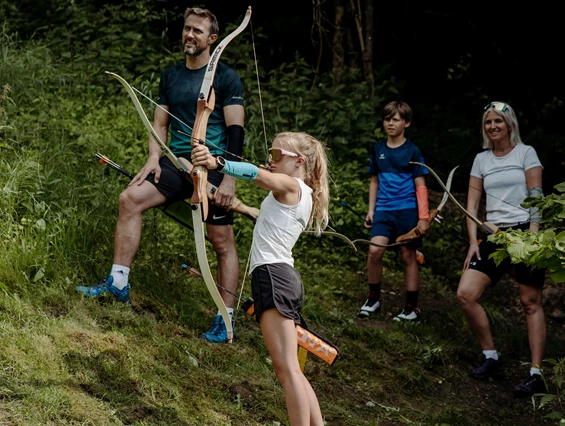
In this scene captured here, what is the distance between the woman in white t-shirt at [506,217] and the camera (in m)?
5.20

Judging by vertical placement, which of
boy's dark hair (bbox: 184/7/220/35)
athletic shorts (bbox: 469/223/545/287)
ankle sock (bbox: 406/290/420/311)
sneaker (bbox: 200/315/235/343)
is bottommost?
ankle sock (bbox: 406/290/420/311)

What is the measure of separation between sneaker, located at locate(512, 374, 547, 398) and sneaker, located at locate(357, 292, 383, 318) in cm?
144

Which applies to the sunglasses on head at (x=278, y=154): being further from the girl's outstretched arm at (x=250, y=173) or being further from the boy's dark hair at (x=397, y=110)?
the boy's dark hair at (x=397, y=110)

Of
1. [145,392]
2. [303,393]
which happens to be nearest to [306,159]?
[303,393]

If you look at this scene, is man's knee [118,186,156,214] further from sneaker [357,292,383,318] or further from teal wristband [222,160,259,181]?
sneaker [357,292,383,318]

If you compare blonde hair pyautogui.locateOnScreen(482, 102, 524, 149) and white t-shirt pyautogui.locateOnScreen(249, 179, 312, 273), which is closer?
white t-shirt pyautogui.locateOnScreen(249, 179, 312, 273)

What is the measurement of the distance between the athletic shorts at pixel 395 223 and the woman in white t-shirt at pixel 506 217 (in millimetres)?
699

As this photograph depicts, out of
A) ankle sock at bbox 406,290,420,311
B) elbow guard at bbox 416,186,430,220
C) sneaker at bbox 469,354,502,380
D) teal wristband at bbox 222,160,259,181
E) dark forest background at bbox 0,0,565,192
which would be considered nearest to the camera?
teal wristband at bbox 222,160,259,181

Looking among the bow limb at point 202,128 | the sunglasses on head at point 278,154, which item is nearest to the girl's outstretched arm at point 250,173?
the sunglasses on head at point 278,154

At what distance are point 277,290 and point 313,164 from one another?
2.12 feet

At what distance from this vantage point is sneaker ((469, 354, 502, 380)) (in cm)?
555

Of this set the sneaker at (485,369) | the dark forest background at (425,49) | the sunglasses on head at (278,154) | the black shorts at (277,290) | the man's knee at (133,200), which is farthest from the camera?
the dark forest background at (425,49)

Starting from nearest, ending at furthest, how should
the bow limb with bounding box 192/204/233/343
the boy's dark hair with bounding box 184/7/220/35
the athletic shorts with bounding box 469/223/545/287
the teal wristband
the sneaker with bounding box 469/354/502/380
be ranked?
the teal wristband → the bow limb with bounding box 192/204/233/343 → the boy's dark hair with bounding box 184/7/220/35 → the athletic shorts with bounding box 469/223/545/287 → the sneaker with bounding box 469/354/502/380

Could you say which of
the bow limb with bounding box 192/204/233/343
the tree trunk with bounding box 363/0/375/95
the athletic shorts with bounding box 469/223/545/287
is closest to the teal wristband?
the bow limb with bounding box 192/204/233/343
